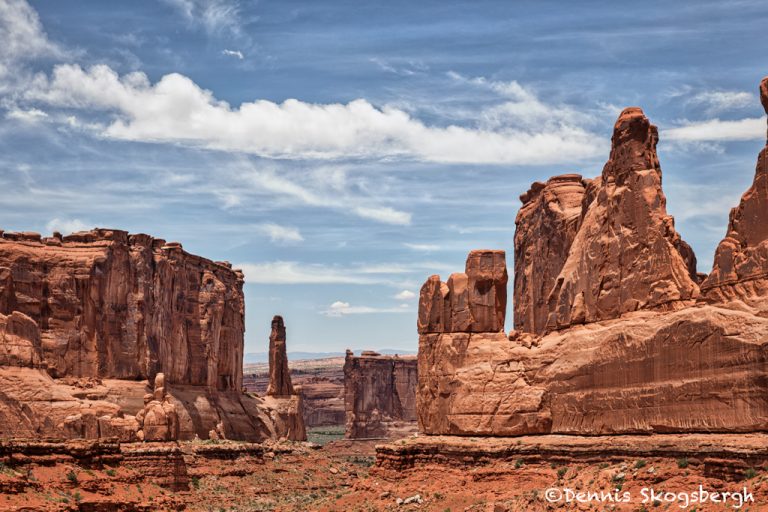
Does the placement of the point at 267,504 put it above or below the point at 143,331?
below

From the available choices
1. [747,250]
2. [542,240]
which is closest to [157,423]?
[542,240]

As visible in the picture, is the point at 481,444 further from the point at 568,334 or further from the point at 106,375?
the point at 106,375

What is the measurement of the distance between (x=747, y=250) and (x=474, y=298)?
60.4ft

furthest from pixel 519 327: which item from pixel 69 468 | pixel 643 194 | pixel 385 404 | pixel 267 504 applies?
pixel 385 404

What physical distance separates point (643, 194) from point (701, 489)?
12.8 meters

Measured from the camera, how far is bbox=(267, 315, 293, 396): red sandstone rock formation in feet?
398

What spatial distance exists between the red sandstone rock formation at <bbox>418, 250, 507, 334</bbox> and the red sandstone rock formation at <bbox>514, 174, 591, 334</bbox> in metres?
10.6

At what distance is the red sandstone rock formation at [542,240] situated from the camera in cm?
7188

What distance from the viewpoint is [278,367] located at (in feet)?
399

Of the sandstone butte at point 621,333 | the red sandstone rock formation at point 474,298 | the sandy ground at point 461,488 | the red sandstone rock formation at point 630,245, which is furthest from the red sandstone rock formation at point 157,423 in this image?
the red sandstone rock formation at point 630,245

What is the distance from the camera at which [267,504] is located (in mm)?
77438

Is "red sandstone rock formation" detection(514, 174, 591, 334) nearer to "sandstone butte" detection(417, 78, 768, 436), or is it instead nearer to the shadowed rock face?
"sandstone butte" detection(417, 78, 768, 436)

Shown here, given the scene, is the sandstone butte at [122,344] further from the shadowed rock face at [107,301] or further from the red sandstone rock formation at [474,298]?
the red sandstone rock formation at [474,298]

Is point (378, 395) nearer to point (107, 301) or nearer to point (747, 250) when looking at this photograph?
point (107, 301)
